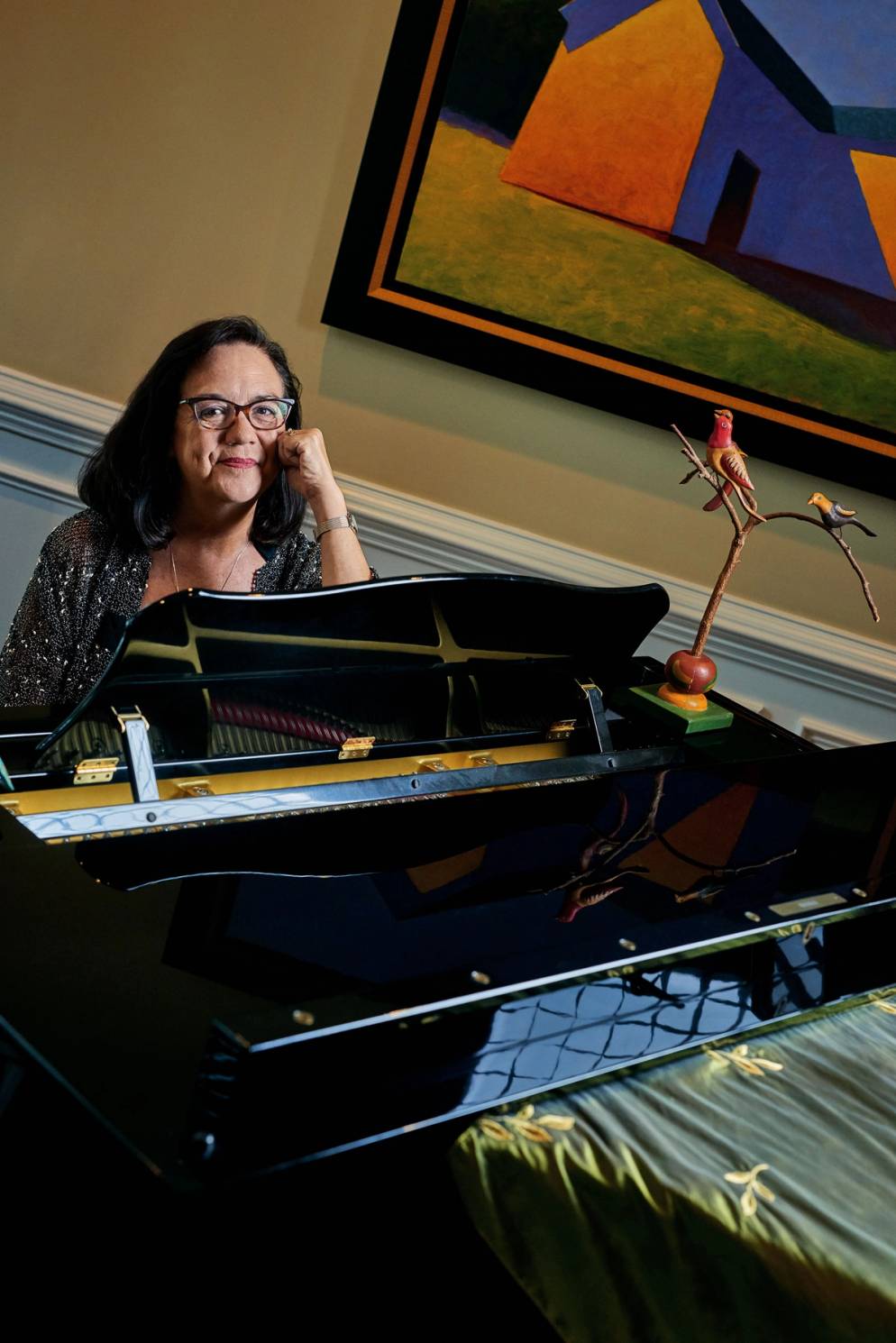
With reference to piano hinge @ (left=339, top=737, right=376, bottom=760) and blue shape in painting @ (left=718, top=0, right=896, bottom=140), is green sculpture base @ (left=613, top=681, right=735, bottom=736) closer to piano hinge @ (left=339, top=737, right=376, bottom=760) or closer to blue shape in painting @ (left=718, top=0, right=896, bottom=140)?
piano hinge @ (left=339, top=737, right=376, bottom=760)

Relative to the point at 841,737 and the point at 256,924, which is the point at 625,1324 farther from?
the point at 841,737

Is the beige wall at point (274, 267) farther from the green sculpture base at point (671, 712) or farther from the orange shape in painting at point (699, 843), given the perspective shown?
the orange shape in painting at point (699, 843)

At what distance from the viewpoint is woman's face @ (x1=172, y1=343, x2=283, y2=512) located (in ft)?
5.88

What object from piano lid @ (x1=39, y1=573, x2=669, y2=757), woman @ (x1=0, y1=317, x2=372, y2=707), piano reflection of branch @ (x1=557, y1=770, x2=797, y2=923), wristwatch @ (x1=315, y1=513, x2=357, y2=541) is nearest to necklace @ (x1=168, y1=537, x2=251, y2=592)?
woman @ (x1=0, y1=317, x2=372, y2=707)

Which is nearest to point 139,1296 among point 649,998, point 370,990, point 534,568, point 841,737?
point 370,990

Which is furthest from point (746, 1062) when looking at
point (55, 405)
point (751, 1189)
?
point (55, 405)

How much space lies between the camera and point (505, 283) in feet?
8.32

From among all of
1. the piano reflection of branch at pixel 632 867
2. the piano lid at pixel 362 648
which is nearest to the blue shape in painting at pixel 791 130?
the piano lid at pixel 362 648

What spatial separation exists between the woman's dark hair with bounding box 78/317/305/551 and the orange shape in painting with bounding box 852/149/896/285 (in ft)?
4.38

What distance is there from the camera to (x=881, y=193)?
2463mm

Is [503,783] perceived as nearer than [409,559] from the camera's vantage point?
Yes

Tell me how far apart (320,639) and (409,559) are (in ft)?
4.68

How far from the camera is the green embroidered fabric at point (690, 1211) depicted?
79cm

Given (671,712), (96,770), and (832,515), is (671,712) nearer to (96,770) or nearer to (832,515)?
(832,515)
